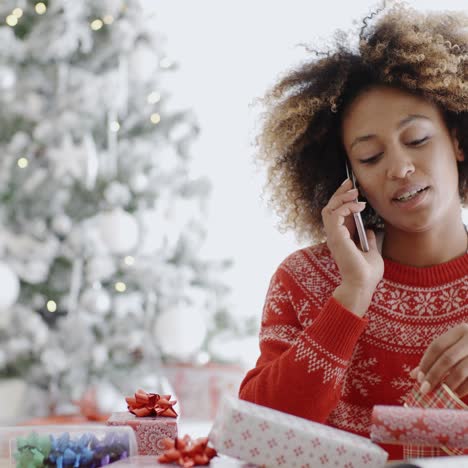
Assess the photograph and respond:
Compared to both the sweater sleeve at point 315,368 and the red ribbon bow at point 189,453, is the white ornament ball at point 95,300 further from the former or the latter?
the red ribbon bow at point 189,453

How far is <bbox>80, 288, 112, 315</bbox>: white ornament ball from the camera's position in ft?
9.54

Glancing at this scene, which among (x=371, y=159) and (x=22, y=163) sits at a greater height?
(x=22, y=163)

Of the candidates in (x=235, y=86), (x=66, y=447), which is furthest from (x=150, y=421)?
(x=235, y=86)

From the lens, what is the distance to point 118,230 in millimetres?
2848

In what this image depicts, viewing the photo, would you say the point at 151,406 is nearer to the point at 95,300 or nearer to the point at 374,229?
the point at 374,229

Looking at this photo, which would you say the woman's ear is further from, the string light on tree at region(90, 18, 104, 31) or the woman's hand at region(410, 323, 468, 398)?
the string light on tree at region(90, 18, 104, 31)

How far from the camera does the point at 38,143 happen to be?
2.96 metres

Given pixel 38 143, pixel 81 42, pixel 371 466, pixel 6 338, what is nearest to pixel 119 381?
pixel 6 338

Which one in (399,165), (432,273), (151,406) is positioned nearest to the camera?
(151,406)

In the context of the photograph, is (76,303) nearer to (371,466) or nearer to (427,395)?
(427,395)

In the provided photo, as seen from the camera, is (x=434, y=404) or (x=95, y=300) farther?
(x=95, y=300)

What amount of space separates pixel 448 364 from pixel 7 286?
6.74 feet

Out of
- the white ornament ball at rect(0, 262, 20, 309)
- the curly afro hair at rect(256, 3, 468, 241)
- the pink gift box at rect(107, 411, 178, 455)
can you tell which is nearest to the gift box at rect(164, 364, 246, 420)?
the white ornament ball at rect(0, 262, 20, 309)

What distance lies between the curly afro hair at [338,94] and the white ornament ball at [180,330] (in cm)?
142
